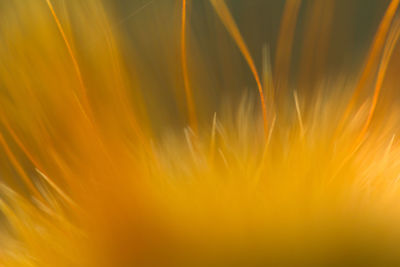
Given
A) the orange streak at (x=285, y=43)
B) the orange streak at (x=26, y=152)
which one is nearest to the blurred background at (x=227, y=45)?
the orange streak at (x=285, y=43)

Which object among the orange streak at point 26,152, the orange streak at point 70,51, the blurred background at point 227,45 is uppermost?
the blurred background at point 227,45

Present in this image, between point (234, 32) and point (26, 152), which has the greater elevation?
point (234, 32)

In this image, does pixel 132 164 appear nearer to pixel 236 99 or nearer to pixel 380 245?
pixel 236 99

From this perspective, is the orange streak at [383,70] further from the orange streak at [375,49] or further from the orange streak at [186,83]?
the orange streak at [186,83]

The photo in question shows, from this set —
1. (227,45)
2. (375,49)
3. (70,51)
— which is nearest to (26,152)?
(70,51)

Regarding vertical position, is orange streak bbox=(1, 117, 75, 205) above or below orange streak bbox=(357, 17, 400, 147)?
below

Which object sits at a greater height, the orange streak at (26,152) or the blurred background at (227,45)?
the blurred background at (227,45)

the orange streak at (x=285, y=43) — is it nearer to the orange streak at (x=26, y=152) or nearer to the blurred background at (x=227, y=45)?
the blurred background at (x=227, y=45)

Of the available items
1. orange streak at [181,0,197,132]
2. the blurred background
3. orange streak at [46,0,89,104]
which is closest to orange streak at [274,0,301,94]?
the blurred background

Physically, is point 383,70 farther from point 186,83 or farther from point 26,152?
point 26,152

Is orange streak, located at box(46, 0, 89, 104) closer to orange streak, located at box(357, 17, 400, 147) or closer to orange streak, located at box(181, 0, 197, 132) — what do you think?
orange streak, located at box(181, 0, 197, 132)

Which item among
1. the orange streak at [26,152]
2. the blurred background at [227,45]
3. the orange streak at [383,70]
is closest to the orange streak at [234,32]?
the blurred background at [227,45]
